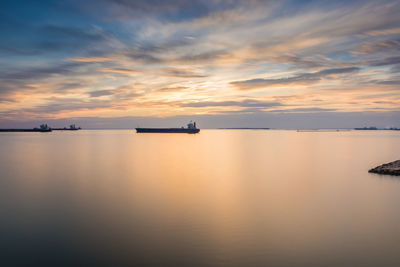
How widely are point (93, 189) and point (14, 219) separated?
33.2 ft

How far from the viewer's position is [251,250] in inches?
534

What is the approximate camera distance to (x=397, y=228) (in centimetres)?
1667

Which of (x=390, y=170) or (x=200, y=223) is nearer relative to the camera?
(x=200, y=223)

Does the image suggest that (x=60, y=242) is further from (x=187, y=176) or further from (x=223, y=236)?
(x=187, y=176)

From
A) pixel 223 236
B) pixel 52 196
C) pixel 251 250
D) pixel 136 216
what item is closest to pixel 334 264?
pixel 251 250

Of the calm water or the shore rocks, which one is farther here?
the shore rocks

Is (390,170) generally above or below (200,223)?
above

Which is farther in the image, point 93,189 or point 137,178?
point 137,178

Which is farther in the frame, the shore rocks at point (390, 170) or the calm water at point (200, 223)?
the shore rocks at point (390, 170)

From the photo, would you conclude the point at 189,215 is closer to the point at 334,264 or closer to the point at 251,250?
the point at 251,250

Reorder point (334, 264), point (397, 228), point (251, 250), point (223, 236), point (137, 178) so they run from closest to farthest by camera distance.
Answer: point (334, 264), point (251, 250), point (223, 236), point (397, 228), point (137, 178)

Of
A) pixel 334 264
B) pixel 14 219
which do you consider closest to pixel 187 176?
pixel 14 219

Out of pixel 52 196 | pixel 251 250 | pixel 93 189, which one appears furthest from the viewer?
pixel 93 189

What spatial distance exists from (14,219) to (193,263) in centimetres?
1242
